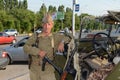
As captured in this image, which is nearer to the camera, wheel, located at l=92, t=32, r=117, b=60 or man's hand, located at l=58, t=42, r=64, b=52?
man's hand, located at l=58, t=42, r=64, b=52

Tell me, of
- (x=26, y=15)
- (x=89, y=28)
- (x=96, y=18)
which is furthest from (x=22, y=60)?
(x=26, y=15)

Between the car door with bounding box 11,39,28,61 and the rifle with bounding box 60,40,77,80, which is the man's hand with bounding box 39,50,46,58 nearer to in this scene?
the rifle with bounding box 60,40,77,80

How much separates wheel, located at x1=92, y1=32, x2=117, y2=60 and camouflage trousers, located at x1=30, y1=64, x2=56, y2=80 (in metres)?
1.02

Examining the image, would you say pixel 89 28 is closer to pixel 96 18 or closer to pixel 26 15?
pixel 96 18

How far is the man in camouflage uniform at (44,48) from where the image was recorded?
5.63 m

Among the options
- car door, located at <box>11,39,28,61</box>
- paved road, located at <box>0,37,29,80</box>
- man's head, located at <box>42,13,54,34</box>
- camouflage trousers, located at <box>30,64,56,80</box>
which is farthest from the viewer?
car door, located at <box>11,39,28,61</box>

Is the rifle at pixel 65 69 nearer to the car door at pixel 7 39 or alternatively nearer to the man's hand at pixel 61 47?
the man's hand at pixel 61 47

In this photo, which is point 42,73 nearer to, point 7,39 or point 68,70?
point 68,70

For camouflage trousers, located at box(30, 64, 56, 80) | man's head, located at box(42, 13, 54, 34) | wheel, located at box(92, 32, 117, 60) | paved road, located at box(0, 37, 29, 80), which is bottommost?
paved road, located at box(0, 37, 29, 80)

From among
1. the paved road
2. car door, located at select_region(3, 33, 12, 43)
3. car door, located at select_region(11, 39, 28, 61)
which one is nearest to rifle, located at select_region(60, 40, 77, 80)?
the paved road

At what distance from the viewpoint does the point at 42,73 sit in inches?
226

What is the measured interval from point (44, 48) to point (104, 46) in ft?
4.84

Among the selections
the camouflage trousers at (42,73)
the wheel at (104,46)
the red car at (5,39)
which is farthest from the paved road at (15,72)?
the red car at (5,39)

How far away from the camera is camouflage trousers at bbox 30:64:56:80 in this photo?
573 centimetres
